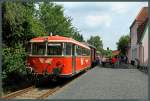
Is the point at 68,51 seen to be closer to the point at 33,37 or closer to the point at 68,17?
the point at 33,37

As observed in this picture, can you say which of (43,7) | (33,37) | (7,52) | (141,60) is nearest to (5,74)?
(7,52)

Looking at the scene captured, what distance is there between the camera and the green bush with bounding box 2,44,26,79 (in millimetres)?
20250

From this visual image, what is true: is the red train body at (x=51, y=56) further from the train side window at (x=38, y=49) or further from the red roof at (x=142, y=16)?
the red roof at (x=142, y=16)

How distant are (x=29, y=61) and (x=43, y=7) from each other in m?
34.7

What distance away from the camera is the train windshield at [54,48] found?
21.3 m

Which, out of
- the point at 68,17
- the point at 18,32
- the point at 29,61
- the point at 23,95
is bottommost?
the point at 23,95

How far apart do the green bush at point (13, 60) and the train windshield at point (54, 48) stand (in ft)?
5.02

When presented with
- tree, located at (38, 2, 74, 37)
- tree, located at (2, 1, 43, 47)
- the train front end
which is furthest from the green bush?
tree, located at (38, 2, 74, 37)

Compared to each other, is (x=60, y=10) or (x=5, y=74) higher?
(x=60, y=10)

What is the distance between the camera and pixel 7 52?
20.5 m

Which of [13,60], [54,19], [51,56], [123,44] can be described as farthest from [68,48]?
[123,44]

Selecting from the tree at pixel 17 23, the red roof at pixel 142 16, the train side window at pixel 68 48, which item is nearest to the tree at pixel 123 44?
the red roof at pixel 142 16

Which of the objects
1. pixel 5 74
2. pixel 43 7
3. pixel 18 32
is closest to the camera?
pixel 5 74

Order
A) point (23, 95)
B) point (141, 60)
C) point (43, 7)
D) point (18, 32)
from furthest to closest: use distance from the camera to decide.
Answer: point (43, 7), point (141, 60), point (18, 32), point (23, 95)
